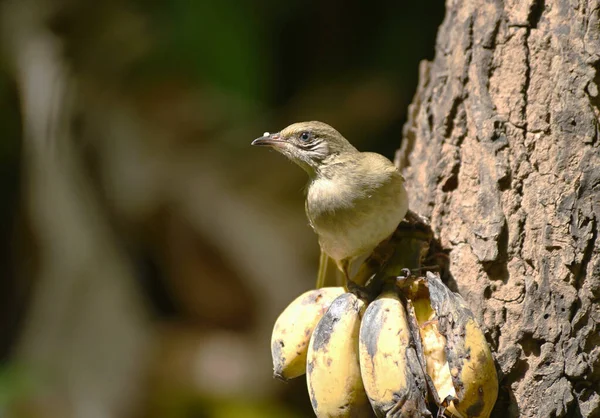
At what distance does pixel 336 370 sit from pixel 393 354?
0.19m

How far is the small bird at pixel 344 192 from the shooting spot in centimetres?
238

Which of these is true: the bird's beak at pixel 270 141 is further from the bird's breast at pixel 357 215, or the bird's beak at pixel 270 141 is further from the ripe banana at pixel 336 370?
the ripe banana at pixel 336 370

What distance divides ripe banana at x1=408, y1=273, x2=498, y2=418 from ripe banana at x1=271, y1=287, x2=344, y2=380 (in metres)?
0.35

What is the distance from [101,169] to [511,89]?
3.69 metres

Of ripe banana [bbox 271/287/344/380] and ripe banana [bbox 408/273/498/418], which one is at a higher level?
ripe banana [bbox 408/273/498/418]

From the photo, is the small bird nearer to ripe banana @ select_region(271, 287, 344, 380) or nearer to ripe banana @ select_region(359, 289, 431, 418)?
ripe banana @ select_region(271, 287, 344, 380)

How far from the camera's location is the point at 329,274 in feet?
9.44

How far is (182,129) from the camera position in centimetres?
529

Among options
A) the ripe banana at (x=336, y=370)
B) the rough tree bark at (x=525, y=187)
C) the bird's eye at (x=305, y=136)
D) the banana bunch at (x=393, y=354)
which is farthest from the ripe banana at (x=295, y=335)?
the bird's eye at (x=305, y=136)

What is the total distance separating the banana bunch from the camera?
1.93 m

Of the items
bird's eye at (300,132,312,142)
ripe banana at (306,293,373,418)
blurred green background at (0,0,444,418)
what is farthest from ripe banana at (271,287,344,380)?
blurred green background at (0,0,444,418)

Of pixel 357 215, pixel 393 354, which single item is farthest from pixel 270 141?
pixel 393 354

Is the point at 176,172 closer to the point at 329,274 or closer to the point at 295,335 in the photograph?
the point at 329,274

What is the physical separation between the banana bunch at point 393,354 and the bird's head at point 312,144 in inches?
22.9
